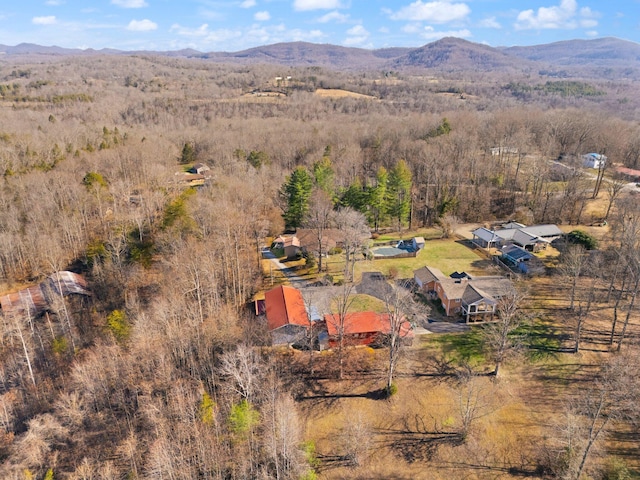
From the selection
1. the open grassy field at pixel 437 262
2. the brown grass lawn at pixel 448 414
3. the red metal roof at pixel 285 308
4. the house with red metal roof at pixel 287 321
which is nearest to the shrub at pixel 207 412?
the brown grass lawn at pixel 448 414

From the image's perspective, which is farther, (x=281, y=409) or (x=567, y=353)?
(x=567, y=353)

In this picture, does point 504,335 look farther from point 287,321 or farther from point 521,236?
point 521,236

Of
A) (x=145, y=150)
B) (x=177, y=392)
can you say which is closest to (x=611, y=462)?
(x=177, y=392)

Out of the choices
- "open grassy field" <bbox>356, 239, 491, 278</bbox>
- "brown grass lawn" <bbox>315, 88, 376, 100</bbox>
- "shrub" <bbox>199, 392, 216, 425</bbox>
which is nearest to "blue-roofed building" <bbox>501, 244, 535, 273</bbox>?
"open grassy field" <bbox>356, 239, 491, 278</bbox>

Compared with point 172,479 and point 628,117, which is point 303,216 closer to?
point 172,479

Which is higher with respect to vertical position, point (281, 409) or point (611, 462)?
point (281, 409)

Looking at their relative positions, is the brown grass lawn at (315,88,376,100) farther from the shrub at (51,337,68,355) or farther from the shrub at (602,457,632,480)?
the shrub at (602,457,632,480)

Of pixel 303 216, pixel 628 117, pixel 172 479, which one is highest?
pixel 628 117
